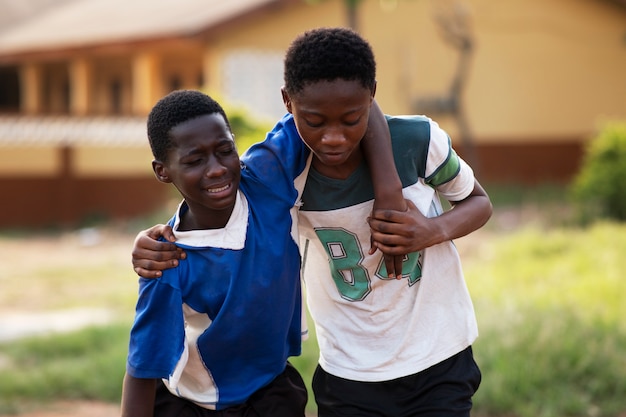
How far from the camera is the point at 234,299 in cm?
233

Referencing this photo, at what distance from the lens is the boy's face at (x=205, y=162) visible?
231 cm

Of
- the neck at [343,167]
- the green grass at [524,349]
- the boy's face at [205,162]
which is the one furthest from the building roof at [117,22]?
the boy's face at [205,162]

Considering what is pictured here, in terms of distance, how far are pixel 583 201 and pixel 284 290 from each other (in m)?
8.19

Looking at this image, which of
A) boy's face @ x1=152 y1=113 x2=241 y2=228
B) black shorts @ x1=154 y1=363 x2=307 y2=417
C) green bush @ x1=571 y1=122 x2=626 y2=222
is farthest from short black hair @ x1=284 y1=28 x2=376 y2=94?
green bush @ x1=571 y1=122 x2=626 y2=222

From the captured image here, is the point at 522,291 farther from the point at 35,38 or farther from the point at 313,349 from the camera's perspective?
the point at 35,38

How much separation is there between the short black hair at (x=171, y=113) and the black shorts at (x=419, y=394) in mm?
892

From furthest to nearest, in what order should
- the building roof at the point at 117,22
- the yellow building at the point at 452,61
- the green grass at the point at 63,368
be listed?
the yellow building at the point at 452,61, the building roof at the point at 117,22, the green grass at the point at 63,368

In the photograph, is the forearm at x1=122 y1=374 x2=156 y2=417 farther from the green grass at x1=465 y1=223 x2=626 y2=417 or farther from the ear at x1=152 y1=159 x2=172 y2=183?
the green grass at x1=465 y1=223 x2=626 y2=417

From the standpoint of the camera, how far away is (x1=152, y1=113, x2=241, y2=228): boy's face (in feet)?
7.59

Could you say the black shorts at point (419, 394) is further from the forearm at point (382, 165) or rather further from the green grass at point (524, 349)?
the green grass at point (524, 349)

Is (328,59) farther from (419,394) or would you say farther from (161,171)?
(419,394)

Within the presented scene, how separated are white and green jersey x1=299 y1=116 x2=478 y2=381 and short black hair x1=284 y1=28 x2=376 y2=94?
0.89 ft

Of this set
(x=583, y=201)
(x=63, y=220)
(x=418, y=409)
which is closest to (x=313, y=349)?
(x=418, y=409)

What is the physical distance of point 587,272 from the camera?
687cm
